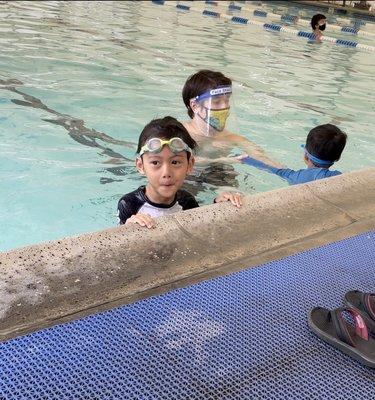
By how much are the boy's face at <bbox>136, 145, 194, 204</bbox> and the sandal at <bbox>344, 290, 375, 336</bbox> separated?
116cm

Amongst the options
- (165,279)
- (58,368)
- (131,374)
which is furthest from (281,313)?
(58,368)

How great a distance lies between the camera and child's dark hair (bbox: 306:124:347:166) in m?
3.80

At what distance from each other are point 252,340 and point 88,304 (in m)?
0.62

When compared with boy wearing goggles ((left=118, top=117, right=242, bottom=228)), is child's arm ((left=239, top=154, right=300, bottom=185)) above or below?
below

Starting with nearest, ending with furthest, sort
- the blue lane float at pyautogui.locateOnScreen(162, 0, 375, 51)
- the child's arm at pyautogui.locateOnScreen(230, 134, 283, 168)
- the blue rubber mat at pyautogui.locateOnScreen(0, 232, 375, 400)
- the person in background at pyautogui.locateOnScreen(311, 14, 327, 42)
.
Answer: the blue rubber mat at pyautogui.locateOnScreen(0, 232, 375, 400), the child's arm at pyautogui.locateOnScreen(230, 134, 283, 168), the person in background at pyautogui.locateOnScreen(311, 14, 327, 42), the blue lane float at pyautogui.locateOnScreen(162, 0, 375, 51)

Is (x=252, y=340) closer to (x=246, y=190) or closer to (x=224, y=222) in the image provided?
(x=224, y=222)

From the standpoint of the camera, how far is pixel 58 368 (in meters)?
1.59

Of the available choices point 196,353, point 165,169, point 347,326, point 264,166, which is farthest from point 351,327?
point 264,166

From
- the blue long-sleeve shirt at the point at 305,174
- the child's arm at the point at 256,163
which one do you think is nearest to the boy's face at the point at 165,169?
the blue long-sleeve shirt at the point at 305,174

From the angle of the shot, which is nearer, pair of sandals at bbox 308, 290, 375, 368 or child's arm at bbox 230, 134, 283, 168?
pair of sandals at bbox 308, 290, 375, 368

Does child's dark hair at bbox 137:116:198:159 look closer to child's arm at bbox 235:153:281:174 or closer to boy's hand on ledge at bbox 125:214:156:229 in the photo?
boy's hand on ledge at bbox 125:214:156:229

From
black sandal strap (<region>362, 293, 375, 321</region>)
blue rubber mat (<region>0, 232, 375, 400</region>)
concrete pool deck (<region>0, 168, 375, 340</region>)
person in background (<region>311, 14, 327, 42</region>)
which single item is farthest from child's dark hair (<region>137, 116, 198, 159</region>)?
person in background (<region>311, 14, 327, 42</region>)

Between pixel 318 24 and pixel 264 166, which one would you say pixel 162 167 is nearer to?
pixel 264 166

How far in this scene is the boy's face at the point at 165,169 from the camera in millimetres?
2816
